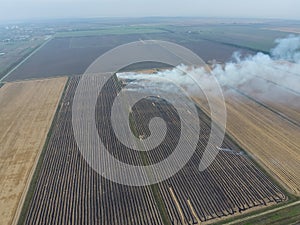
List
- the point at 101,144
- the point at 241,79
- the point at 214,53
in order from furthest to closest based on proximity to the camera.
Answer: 1. the point at 214,53
2. the point at 241,79
3. the point at 101,144

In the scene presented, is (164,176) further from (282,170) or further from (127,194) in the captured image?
(282,170)

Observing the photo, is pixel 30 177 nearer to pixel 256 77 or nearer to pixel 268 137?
pixel 268 137

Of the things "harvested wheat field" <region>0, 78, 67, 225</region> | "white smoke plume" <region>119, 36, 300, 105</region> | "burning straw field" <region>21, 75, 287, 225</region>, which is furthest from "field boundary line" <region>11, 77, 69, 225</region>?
"white smoke plume" <region>119, 36, 300, 105</region>

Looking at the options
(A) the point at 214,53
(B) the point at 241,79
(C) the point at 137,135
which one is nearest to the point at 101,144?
(C) the point at 137,135

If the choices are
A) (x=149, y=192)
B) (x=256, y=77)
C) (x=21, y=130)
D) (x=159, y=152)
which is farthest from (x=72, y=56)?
(x=149, y=192)

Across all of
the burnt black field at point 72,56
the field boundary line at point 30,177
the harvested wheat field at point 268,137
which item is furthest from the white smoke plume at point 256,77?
the field boundary line at point 30,177

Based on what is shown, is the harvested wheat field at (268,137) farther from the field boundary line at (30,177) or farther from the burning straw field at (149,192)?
the field boundary line at (30,177)

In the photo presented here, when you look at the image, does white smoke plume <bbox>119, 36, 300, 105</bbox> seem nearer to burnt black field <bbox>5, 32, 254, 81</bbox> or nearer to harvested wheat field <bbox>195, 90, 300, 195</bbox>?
harvested wheat field <bbox>195, 90, 300, 195</bbox>
